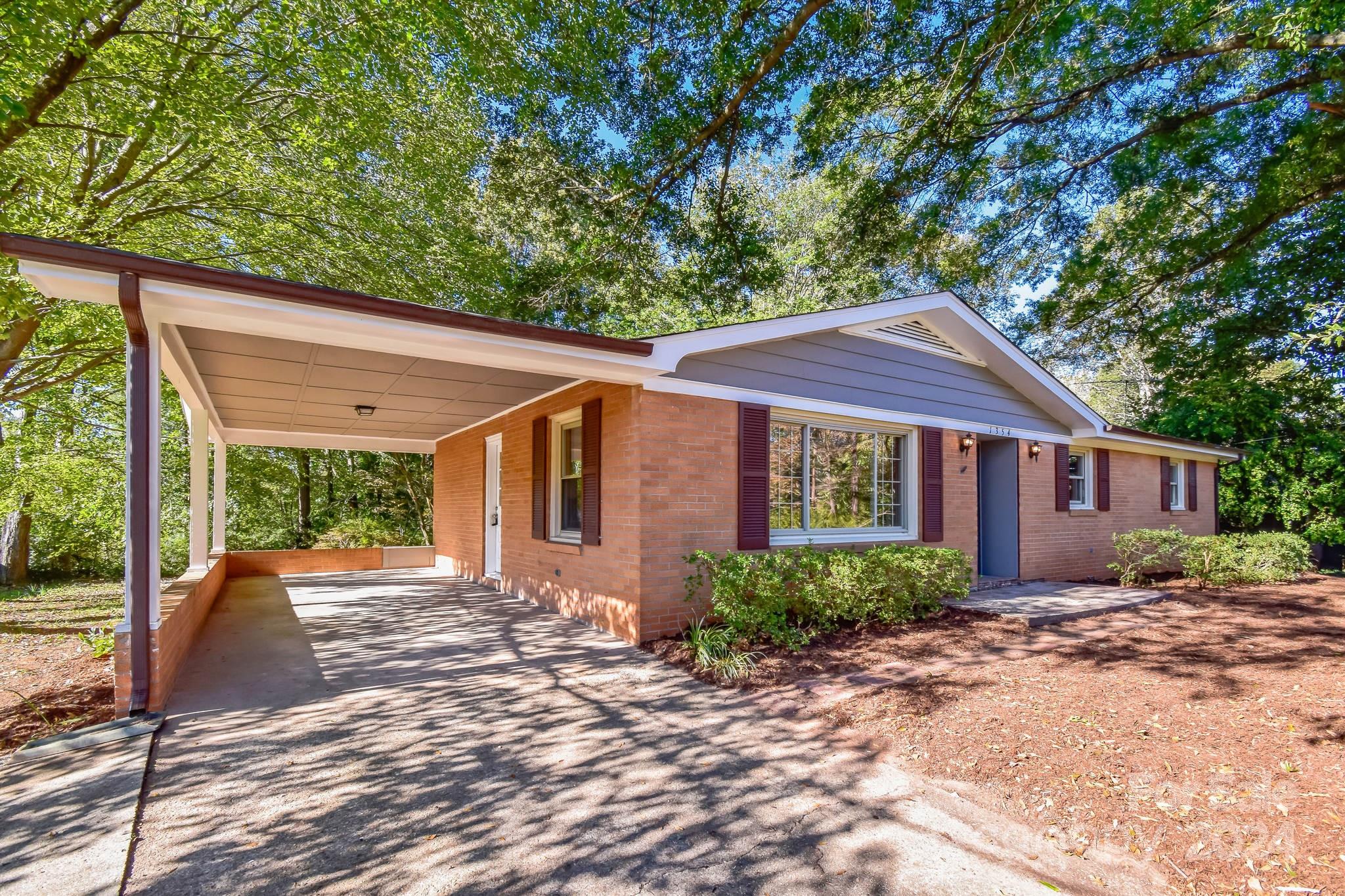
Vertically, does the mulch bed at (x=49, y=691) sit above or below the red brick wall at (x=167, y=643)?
below

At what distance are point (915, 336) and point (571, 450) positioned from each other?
5.02 meters

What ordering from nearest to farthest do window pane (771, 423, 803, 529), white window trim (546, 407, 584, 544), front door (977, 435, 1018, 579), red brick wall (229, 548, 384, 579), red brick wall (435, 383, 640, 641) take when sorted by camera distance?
1. red brick wall (435, 383, 640, 641)
2. window pane (771, 423, 803, 529)
3. white window trim (546, 407, 584, 544)
4. front door (977, 435, 1018, 579)
5. red brick wall (229, 548, 384, 579)

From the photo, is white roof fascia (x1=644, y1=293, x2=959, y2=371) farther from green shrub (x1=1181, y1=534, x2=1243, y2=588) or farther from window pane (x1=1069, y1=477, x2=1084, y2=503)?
green shrub (x1=1181, y1=534, x2=1243, y2=588)

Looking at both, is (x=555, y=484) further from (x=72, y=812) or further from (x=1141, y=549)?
(x=1141, y=549)

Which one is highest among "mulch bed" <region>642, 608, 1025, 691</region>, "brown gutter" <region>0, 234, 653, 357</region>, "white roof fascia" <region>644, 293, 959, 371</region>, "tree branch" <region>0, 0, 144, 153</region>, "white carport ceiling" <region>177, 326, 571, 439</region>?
"tree branch" <region>0, 0, 144, 153</region>

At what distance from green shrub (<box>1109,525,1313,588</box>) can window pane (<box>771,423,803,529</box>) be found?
19.7 feet

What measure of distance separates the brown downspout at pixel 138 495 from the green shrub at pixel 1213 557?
11786mm

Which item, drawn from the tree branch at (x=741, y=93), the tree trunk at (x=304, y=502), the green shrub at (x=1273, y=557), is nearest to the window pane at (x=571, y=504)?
the tree branch at (x=741, y=93)

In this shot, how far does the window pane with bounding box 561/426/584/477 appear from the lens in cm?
758

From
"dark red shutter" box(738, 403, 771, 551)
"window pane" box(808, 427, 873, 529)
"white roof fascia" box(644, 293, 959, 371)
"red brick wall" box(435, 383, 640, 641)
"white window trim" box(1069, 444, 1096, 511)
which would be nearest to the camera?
"white roof fascia" box(644, 293, 959, 371)

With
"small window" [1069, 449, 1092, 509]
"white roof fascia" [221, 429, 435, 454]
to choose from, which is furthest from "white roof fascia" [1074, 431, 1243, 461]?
"white roof fascia" [221, 429, 435, 454]

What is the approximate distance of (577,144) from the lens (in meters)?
9.66

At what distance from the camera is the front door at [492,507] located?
10.0 m

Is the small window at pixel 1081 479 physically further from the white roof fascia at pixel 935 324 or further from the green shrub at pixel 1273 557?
the green shrub at pixel 1273 557
